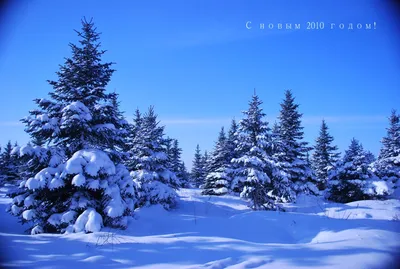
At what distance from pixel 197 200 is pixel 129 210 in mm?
12057

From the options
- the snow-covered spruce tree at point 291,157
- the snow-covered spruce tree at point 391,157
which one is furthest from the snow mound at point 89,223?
the snow-covered spruce tree at point 391,157

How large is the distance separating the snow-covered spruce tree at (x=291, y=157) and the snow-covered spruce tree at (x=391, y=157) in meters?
9.16

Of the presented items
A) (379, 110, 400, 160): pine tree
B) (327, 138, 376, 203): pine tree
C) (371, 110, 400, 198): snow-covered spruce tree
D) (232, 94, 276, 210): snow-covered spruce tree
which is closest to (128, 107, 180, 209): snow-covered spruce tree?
(232, 94, 276, 210): snow-covered spruce tree

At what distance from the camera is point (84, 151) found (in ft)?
26.8

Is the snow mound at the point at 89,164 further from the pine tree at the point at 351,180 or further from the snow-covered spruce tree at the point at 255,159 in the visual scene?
the pine tree at the point at 351,180

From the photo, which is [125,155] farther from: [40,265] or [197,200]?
[197,200]

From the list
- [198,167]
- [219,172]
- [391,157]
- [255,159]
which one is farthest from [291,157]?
[198,167]

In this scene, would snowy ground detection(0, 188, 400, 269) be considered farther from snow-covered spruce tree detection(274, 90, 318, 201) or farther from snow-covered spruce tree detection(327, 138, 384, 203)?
snow-covered spruce tree detection(327, 138, 384, 203)

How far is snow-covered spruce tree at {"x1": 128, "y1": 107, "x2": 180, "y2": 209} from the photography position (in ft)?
51.5

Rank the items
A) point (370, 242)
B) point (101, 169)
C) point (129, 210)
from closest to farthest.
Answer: point (370, 242) < point (101, 169) < point (129, 210)

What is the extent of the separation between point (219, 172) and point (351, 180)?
518 inches

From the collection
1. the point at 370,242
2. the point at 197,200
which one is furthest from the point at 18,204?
the point at 197,200

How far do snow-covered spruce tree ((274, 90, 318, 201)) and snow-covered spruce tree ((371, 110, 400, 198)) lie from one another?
30.0 ft

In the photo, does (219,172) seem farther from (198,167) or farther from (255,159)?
(198,167)
